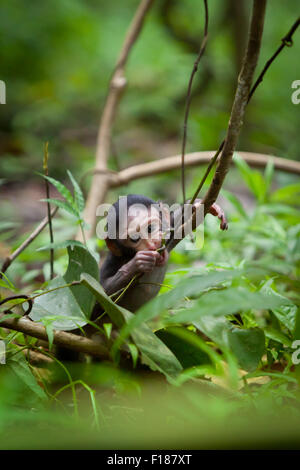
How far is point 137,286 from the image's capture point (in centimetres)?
147

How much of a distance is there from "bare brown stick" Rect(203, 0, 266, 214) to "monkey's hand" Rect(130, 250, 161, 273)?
0.20 m

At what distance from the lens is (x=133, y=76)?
541 centimetres

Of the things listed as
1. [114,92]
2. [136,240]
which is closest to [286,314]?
[136,240]

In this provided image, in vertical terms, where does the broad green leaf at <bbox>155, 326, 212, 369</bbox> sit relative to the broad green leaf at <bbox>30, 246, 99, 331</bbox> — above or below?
below

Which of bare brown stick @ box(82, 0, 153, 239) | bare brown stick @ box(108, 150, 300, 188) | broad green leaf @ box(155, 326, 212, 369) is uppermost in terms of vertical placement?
bare brown stick @ box(82, 0, 153, 239)

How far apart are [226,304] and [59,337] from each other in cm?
47

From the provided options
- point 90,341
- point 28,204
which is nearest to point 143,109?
point 28,204

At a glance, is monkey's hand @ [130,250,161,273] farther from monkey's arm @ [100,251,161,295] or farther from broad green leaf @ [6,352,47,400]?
broad green leaf @ [6,352,47,400]

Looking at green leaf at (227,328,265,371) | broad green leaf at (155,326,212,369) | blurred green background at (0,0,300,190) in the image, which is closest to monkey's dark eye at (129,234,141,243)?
broad green leaf at (155,326,212,369)

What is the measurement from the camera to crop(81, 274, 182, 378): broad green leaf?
3.35 feet

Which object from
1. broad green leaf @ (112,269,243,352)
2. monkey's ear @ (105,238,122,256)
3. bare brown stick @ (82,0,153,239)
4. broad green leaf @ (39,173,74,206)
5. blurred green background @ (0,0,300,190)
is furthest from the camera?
blurred green background @ (0,0,300,190)

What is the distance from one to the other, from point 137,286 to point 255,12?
2.69 feet

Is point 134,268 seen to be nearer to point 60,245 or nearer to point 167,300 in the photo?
point 60,245
